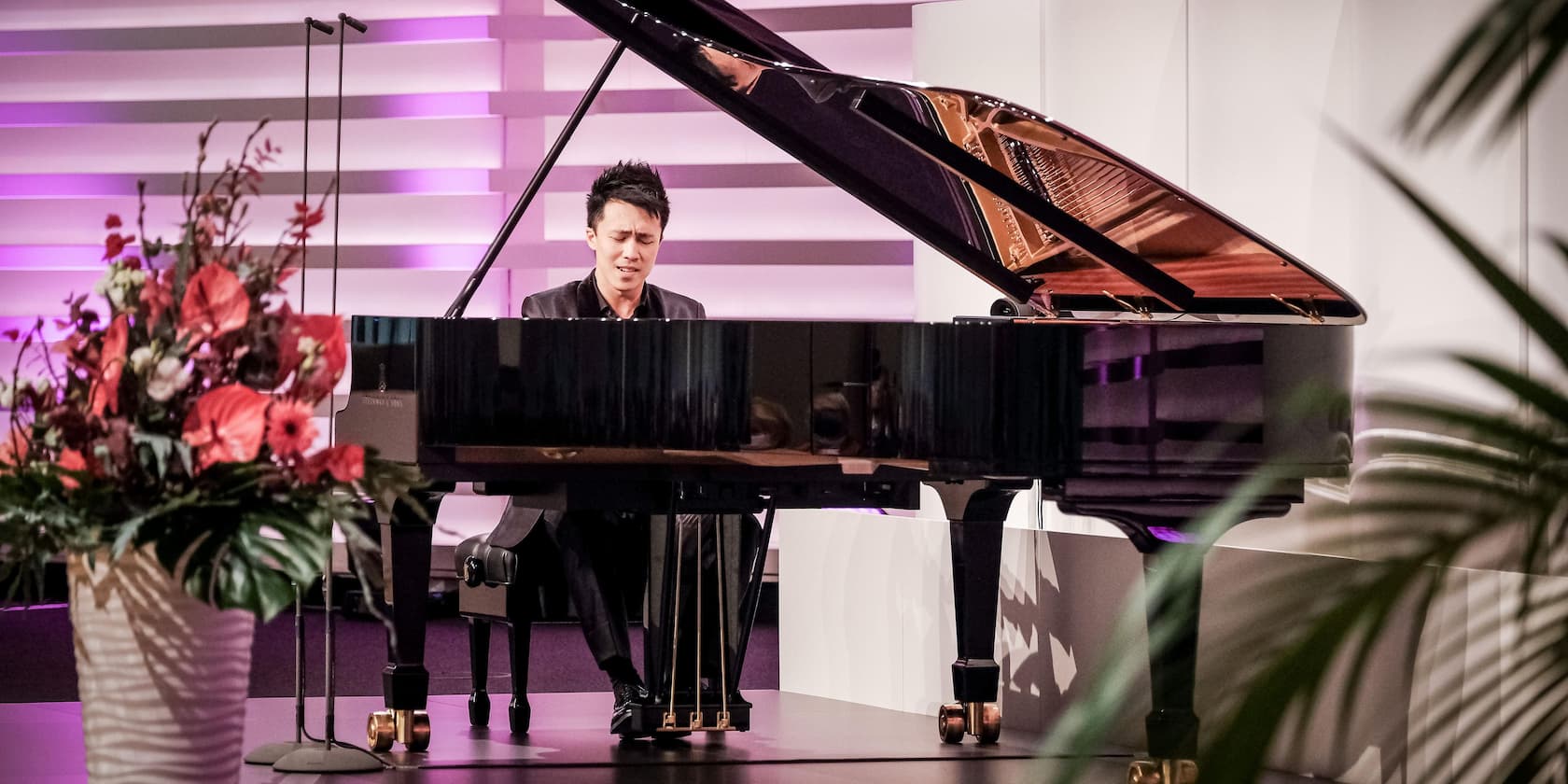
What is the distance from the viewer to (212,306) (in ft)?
4.61

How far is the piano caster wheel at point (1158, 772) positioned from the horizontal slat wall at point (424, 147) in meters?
2.93

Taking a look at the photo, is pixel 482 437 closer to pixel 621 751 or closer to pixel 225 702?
pixel 621 751

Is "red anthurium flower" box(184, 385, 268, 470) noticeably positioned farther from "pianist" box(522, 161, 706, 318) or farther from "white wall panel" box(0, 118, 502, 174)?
"white wall panel" box(0, 118, 502, 174)

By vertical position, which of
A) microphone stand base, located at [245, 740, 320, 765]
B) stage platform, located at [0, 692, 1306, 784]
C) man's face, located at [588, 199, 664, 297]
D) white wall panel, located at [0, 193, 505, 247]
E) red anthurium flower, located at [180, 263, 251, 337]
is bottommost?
stage platform, located at [0, 692, 1306, 784]

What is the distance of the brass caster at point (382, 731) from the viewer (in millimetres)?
3205

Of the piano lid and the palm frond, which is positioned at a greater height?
the piano lid

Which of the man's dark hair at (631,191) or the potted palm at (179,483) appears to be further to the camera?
the man's dark hair at (631,191)

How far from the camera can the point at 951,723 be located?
3.54m

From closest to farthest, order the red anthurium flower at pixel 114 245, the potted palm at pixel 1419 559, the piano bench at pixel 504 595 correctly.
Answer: the potted palm at pixel 1419 559 → the red anthurium flower at pixel 114 245 → the piano bench at pixel 504 595

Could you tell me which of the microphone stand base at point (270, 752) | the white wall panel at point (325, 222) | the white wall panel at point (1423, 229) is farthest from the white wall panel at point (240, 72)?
the white wall panel at point (1423, 229)

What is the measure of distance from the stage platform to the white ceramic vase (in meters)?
1.60

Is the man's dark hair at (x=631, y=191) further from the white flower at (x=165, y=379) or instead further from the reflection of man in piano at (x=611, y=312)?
the white flower at (x=165, y=379)

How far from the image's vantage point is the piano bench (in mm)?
3416

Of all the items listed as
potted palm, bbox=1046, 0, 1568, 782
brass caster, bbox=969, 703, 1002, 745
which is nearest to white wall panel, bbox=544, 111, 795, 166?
brass caster, bbox=969, 703, 1002, 745
